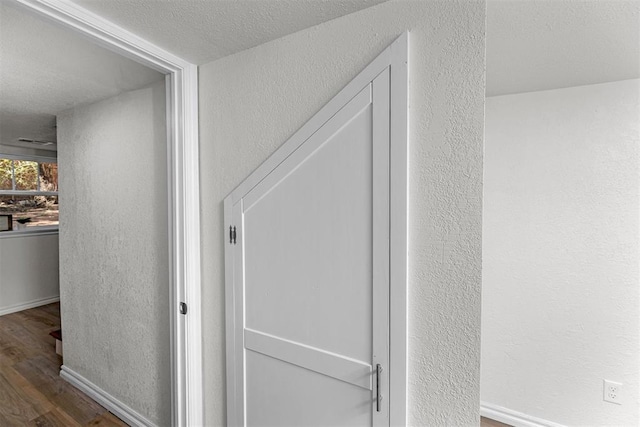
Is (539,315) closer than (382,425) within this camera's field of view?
No

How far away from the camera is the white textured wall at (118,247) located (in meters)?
1.91

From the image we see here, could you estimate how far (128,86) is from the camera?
199cm

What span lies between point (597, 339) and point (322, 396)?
1730mm

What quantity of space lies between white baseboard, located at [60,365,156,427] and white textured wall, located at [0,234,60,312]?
2198 millimetres

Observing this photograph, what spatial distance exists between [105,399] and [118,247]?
104 cm

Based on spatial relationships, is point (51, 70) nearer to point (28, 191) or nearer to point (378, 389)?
point (378, 389)

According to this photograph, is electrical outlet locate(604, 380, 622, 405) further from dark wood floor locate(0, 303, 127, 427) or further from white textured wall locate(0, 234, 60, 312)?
white textured wall locate(0, 234, 60, 312)

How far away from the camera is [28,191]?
13.6ft

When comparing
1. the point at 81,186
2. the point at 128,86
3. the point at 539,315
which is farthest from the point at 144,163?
the point at 539,315

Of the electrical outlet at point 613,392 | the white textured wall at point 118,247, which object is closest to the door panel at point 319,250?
the white textured wall at point 118,247

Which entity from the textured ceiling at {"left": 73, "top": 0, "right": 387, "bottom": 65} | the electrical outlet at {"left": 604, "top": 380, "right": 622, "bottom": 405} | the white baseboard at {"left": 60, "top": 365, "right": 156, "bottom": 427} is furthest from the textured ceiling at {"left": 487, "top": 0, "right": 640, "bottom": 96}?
the white baseboard at {"left": 60, "top": 365, "right": 156, "bottom": 427}

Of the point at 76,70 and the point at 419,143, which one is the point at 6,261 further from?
the point at 419,143

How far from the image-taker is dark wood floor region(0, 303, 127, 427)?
209cm

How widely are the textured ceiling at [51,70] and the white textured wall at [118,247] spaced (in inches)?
3.9
